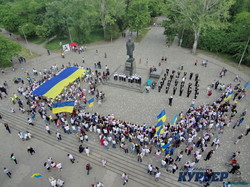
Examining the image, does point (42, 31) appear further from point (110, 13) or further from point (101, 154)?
point (101, 154)

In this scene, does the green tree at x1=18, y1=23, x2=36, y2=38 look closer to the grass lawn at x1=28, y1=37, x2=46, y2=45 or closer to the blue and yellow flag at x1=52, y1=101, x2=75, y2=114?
the grass lawn at x1=28, y1=37, x2=46, y2=45

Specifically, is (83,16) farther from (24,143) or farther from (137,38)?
(24,143)

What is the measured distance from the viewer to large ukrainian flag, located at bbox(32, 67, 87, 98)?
22.2m

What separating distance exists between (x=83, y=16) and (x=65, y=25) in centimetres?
556

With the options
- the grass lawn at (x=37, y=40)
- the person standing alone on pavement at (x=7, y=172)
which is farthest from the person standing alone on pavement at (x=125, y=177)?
the grass lawn at (x=37, y=40)

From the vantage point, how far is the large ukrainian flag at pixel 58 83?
22177mm

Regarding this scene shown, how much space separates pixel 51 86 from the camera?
76.0 ft

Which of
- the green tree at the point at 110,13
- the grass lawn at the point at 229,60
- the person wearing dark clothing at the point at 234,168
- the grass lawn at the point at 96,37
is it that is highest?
the green tree at the point at 110,13

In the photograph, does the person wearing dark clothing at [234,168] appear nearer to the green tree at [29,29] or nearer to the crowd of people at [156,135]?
the crowd of people at [156,135]

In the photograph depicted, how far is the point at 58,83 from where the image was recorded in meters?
23.7

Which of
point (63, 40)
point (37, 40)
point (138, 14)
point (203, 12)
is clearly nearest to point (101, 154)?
point (203, 12)

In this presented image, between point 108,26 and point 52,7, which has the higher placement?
point 52,7

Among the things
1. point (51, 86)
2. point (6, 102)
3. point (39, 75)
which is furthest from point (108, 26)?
point (6, 102)

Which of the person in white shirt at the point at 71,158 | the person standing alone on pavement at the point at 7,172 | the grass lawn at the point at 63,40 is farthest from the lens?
the grass lawn at the point at 63,40
